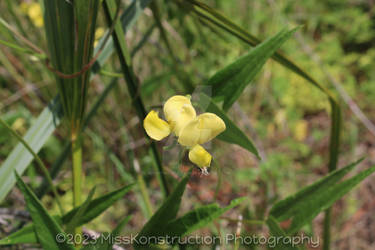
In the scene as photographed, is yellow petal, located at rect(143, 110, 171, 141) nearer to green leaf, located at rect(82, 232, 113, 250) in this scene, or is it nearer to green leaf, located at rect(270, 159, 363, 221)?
green leaf, located at rect(82, 232, 113, 250)

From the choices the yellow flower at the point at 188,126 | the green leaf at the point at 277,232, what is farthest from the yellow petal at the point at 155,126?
the green leaf at the point at 277,232

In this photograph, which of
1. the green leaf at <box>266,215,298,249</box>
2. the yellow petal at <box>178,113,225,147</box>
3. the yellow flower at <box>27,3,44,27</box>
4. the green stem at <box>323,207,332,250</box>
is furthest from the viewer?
the yellow flower at <box>27,3,44,27</box>

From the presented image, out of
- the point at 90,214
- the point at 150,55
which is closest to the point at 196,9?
the point at 90,214

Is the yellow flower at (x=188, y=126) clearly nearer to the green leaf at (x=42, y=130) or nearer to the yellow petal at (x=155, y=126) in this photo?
the yellow petal at (x=155, y=126)

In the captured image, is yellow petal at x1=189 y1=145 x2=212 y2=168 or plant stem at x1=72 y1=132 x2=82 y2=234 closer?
yellow petal at x1=189 y1=145 x2=212 y2=168

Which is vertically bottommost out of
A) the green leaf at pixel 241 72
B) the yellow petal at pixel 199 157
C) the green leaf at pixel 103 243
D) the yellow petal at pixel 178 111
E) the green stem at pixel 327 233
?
the green leaf at pixel 103 243

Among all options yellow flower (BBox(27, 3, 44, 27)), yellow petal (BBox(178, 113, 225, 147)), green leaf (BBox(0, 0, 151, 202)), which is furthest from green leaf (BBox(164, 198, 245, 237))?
yellow flower (BBox(27, 3, 44, 27))

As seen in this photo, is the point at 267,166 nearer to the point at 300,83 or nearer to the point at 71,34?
the point at 300,83
